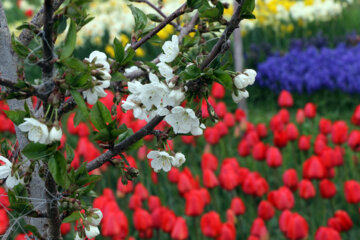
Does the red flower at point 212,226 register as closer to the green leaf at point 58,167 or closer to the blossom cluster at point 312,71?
the green leaf at point 58,167

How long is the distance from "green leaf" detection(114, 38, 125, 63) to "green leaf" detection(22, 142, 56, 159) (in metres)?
0.23

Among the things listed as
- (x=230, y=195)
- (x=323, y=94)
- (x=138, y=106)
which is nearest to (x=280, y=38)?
(x=323, y=94)

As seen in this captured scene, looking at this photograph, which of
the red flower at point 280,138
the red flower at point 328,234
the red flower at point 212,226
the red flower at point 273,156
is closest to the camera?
the red flower at point 328,234

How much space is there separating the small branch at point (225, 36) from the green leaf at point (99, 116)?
0.64ft

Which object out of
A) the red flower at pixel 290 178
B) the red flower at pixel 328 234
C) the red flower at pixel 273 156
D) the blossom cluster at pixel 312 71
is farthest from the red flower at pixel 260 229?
the blossom cluster at pixel 312 71

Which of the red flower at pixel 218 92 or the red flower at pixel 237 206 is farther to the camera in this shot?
the red flower at pixel 218 92

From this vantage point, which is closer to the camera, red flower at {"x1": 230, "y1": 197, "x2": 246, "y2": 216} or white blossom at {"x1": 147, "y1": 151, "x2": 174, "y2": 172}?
white blossom at {"x1": 147, "y1": 151, "x2": 174, "y2": 172}

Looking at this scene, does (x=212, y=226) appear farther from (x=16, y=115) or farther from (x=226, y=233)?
(x=16, y=115)

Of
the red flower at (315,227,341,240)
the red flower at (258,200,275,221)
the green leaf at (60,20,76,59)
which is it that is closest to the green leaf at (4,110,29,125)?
the green leaf at (60,20,76,59)

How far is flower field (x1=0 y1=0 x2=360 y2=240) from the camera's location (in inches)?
34.1

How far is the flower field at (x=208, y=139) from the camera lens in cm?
87

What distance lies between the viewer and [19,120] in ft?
2.79

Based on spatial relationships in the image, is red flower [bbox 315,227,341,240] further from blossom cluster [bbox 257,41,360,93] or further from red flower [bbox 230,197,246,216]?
blossom cluster [bbox 257,41,360,93]

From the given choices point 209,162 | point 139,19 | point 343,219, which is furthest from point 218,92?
point 139,19
